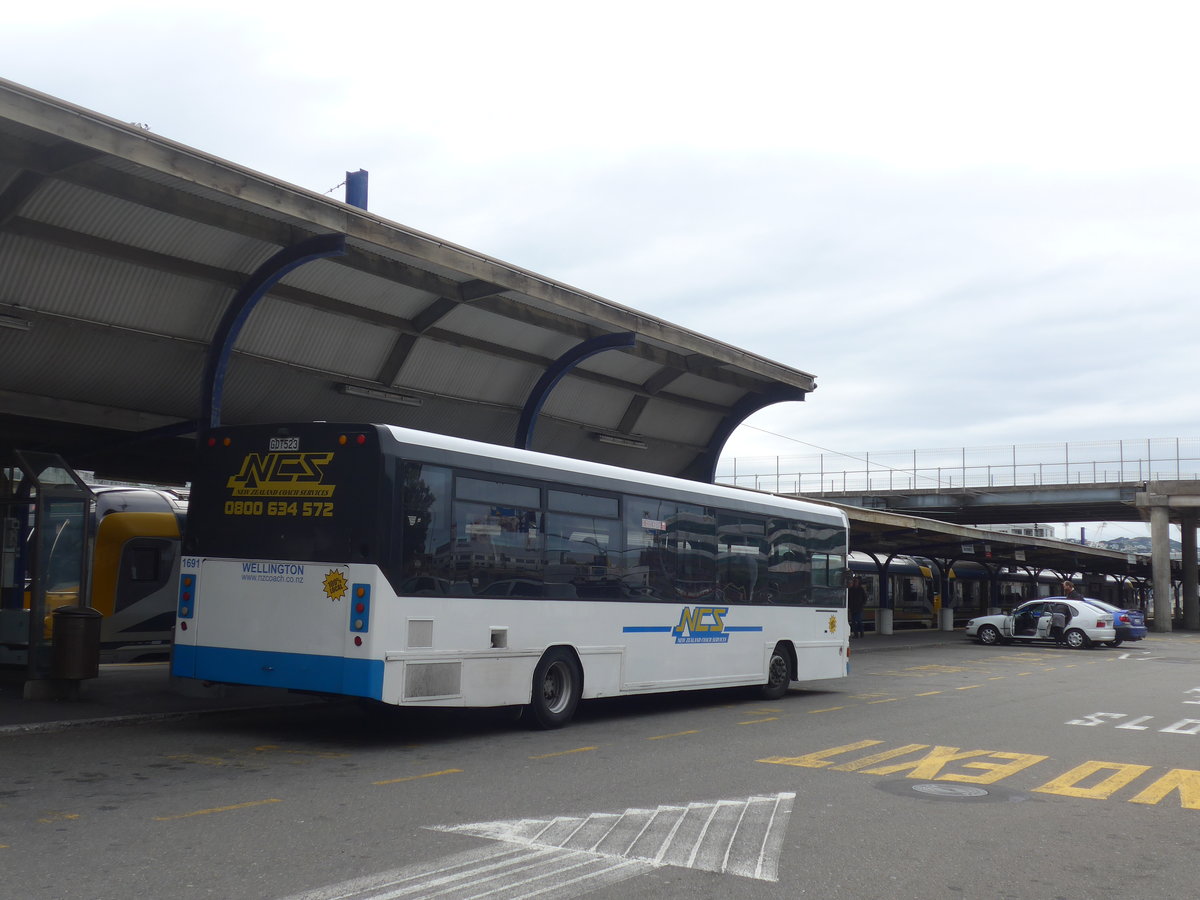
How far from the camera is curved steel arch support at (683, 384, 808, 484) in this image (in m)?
23.0

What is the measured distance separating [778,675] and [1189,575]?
57.7 m

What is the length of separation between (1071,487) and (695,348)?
147 feet

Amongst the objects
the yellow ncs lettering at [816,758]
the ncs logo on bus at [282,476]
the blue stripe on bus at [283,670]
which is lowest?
the yellow ncs lettering at [816,758]

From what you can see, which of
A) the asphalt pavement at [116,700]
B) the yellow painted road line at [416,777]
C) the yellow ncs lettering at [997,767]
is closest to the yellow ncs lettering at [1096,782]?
the yellow ncs lettering at [997,767]

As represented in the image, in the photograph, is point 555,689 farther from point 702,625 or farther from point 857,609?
point 857,609

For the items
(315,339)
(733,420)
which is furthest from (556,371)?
(733,420)

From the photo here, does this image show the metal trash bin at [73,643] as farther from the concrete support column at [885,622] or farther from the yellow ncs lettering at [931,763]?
the concrete support column at [885,622]

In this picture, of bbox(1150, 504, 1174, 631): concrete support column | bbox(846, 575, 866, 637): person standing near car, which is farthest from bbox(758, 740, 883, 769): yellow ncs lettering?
bbox(1150, 504, 1174, 631): concrete support column

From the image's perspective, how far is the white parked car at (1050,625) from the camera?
34.5 metres

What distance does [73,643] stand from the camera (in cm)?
1274

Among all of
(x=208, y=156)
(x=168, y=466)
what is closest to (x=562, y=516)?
(x=208, y=156)

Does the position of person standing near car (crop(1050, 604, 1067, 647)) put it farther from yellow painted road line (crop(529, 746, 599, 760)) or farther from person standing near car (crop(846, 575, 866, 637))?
yellow painted road line (crop(529, 746, 599, 760))

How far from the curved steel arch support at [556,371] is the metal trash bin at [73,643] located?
7452 mm

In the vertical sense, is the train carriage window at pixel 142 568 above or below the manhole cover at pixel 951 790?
above
